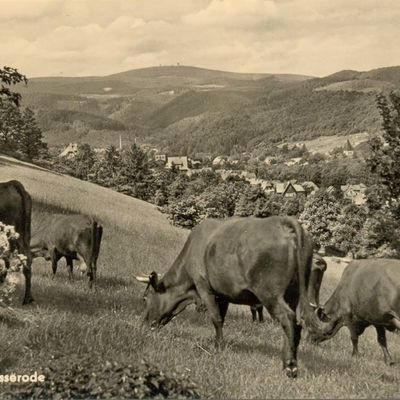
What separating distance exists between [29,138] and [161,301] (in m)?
86.3

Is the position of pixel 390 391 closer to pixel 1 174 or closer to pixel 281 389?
pixel 281 389

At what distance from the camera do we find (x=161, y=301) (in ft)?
38.3

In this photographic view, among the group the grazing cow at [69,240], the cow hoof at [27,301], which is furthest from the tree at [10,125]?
the cow hoof at [27,301]

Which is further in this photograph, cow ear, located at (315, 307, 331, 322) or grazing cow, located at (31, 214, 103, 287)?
grazing cow, located at (31, 214, 103, 287)

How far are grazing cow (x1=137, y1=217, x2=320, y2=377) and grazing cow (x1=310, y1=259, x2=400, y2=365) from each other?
3.00 m

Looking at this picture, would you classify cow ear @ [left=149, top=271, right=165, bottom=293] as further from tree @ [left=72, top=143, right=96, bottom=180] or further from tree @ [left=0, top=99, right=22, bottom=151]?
tree @ [left=72, top=143, right=96, bottom=180]

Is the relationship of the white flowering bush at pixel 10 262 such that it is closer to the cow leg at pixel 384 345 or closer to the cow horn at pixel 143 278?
the cow horn at pixel 143 278

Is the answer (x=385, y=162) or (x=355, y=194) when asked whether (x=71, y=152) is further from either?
(x=385, y=162)

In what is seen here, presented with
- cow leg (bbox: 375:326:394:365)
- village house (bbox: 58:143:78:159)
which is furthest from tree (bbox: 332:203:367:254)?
cow leg (bbox: 375:326:394:365)

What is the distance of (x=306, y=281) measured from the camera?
367 inches

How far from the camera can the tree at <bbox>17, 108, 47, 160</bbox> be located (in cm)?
9050

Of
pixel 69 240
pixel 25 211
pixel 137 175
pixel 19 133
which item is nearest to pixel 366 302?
pixel 25 211

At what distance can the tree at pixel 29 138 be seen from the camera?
90.5 metres

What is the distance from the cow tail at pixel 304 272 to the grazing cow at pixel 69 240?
9.79 m
